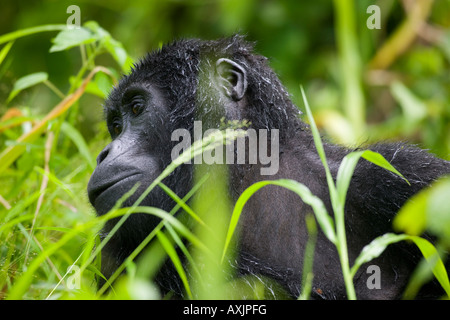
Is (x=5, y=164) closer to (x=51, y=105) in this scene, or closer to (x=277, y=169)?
(x=277, y=169)

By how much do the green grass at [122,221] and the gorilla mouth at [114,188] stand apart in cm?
9

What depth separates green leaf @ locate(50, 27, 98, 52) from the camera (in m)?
2.83

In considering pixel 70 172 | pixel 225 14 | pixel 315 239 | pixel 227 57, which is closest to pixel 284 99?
pixel 227 57

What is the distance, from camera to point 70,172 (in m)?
3.48

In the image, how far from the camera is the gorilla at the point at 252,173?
8.00ft

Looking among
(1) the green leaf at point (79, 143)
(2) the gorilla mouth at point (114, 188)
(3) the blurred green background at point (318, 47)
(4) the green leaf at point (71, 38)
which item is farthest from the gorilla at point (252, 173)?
(3) the blurred green background at point (318, 47)

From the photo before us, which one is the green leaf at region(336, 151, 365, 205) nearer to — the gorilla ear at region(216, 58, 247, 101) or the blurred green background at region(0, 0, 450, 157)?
the gorilla ear at region(216, 58, 247, 101)

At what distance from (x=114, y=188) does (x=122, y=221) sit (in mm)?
559

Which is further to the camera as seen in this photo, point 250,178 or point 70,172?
point 70,172

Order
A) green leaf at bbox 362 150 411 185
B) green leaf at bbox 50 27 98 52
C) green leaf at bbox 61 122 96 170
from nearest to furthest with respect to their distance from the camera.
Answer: green leaf at bbox 362 150 411 185, green leaf at bbox 50 27 98 52, green leaf at bbox 61 122 96 170

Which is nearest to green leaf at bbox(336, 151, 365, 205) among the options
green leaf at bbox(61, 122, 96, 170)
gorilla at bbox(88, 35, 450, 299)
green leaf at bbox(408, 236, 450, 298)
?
green leaf at bbox(408, 236, 450, 298)

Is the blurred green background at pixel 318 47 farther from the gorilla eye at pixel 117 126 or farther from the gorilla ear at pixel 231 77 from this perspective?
the gorilla ear at pixel 231 77

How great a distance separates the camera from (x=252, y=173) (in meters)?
2.58

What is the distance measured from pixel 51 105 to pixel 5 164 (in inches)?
108
